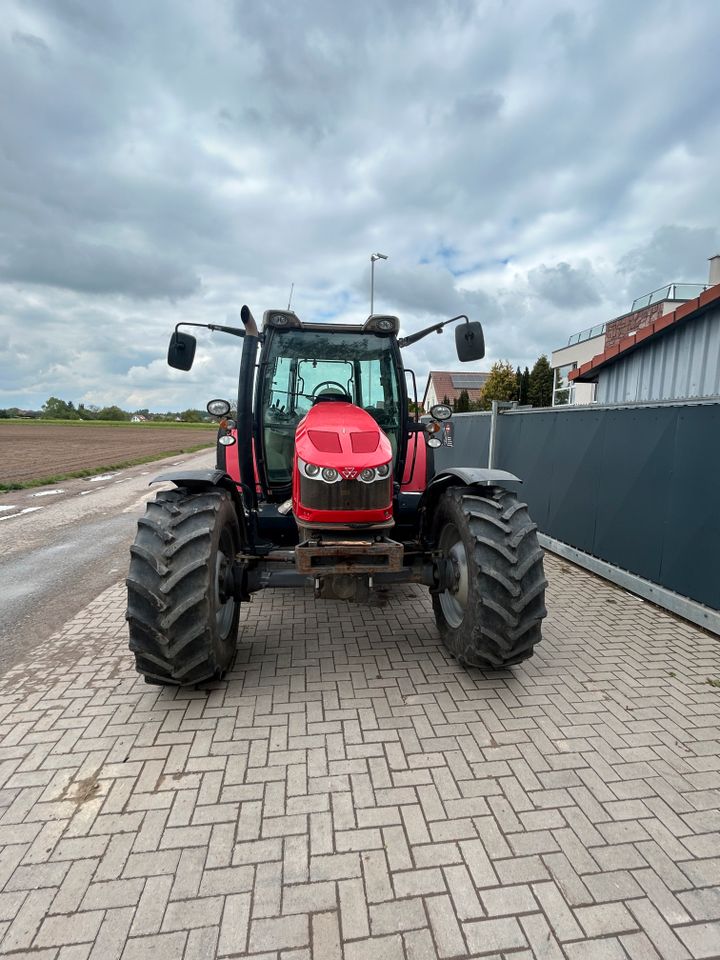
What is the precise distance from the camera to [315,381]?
4.30 m

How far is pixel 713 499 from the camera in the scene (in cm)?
421

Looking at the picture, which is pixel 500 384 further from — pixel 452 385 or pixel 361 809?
pixel 361 809

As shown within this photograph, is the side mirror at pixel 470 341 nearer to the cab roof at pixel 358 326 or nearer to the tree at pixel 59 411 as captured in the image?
the cab roof at pixel 358 326

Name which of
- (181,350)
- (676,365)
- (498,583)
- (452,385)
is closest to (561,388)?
(676,365)

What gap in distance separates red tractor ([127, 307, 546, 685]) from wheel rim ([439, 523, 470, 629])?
13 millimetres

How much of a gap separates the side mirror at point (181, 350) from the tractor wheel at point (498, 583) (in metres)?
2.33

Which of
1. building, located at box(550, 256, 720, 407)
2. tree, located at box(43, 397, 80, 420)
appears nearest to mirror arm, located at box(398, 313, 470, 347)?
building, located at box(550, 256, 720, 407)

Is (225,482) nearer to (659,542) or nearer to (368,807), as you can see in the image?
(368,807)

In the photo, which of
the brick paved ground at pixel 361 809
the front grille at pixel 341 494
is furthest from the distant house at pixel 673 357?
the brick paved ground at pixel 361 809

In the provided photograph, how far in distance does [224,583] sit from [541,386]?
34307 mm

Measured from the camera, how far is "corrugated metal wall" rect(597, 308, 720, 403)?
7.36 m

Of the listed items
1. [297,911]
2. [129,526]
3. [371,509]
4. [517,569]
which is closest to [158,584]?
[371,509]

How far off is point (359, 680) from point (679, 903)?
1.90 metres

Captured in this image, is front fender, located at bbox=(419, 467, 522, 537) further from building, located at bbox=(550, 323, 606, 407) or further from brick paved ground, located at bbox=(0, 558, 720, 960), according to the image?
building, located at bbox=(550, 323, 606, 407)
